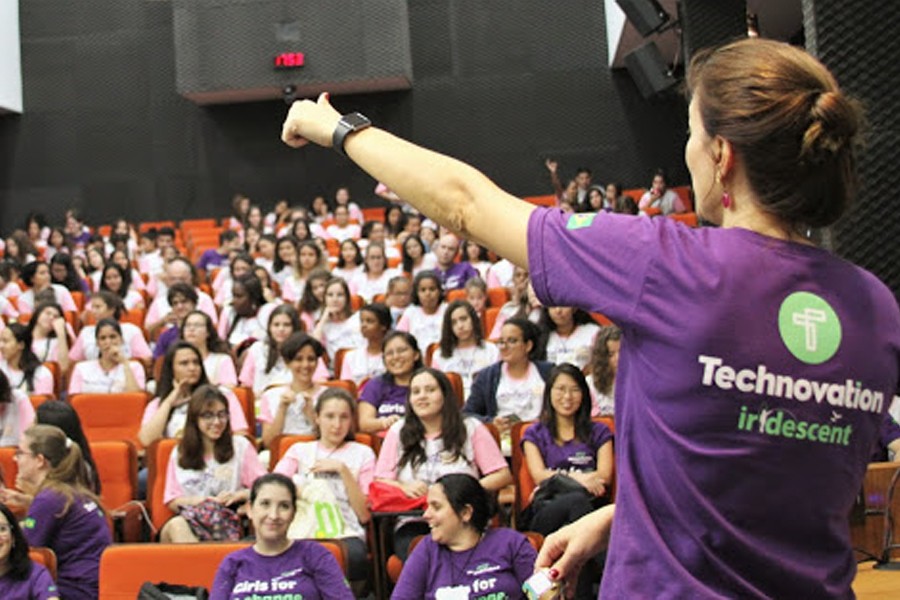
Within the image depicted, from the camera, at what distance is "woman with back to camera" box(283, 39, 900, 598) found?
1215mm

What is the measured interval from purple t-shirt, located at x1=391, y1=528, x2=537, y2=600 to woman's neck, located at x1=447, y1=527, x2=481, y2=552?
0.06 ft

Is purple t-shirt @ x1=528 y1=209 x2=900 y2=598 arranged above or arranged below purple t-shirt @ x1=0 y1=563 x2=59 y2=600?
above

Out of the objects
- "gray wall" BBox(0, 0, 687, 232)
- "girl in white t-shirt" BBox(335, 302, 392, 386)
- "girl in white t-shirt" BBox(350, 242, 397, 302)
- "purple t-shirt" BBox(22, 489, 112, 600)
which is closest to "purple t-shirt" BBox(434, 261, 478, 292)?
"girl in white t-shirt" BBox(350, 242, 397, 302)

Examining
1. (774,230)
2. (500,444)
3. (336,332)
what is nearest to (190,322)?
(336,332)

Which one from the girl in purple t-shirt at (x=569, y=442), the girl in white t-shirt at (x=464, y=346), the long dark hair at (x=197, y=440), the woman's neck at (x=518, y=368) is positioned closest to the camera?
the girl in purple t-shirt at (x=569, y=442)

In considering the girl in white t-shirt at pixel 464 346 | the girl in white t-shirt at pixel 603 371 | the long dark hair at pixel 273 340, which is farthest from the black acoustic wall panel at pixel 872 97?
the long dark hair at pixel 273 340

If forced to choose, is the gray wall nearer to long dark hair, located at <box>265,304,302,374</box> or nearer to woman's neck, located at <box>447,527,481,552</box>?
long dark hair, located at <box>265,304,302,374</box>

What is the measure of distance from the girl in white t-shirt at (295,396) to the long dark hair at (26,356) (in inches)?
69.6

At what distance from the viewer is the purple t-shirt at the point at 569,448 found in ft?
17.6

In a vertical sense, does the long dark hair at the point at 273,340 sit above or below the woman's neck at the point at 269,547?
above

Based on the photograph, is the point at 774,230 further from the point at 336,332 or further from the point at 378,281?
the point at 378,281

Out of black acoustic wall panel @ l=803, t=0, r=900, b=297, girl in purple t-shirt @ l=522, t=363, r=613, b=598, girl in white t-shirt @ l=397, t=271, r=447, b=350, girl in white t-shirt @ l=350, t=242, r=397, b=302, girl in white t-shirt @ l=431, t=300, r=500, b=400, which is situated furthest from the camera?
girl in white t-shirt @ l=350, t=242, r=397, b=302

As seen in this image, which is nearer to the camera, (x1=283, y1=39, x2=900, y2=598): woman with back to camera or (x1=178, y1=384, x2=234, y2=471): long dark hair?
(x1=283, y1=39, x2=900, y2=598): woman with back to camera

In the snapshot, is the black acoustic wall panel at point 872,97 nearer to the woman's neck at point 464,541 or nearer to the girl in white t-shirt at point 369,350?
the woman's neck at point 464,541
